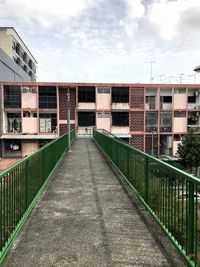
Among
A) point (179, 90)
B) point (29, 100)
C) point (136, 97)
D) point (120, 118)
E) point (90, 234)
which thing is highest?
point (179, 90)

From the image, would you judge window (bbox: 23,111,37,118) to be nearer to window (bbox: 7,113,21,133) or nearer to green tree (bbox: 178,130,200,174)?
window (bbox: 7,113,21,133)

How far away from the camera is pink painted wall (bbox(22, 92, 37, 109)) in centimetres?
4069

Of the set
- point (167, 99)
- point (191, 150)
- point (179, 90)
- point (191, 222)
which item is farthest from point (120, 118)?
point (191, 222)

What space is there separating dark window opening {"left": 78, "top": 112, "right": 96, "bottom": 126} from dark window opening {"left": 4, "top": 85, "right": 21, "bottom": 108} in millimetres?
8595

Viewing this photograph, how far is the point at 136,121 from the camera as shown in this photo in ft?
140

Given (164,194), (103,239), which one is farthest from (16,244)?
(164,194)

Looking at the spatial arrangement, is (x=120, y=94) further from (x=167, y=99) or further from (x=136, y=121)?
(x=167, y=99)

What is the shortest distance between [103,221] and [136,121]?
3733 centimetres

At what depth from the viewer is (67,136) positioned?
19.1m

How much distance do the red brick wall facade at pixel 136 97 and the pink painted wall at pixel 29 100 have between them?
44.4ft

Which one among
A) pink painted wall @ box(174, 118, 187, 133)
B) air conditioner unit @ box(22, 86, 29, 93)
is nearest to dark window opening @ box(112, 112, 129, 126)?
pink painted wall @ box(174, 118, 187, 133)

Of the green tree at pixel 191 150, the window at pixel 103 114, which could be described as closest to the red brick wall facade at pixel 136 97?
the window at pixel 103 114

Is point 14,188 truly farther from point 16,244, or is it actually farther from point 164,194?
point 164,194

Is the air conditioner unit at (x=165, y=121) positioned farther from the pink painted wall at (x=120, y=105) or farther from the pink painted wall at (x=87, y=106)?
the pink painted wall at (x=87, y=106)
